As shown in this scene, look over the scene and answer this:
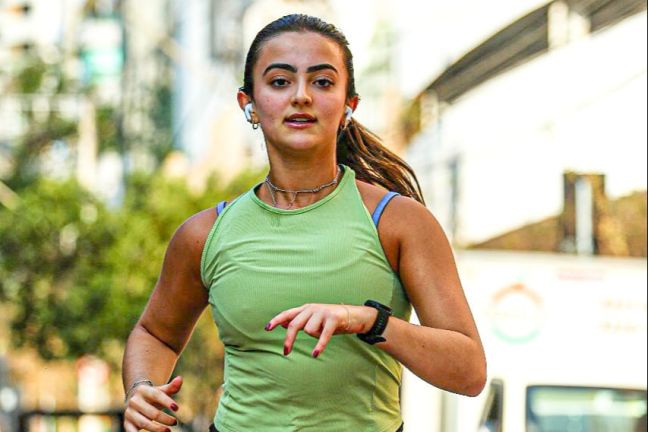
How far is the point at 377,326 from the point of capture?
101 inches

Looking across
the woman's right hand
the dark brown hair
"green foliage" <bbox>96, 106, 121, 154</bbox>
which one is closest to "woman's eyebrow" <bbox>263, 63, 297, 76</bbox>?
the dark brown hair

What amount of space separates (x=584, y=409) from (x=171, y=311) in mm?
7017

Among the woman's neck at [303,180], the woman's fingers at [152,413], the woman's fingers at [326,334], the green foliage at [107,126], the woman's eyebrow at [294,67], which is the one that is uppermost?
the green foliage at [107,126]

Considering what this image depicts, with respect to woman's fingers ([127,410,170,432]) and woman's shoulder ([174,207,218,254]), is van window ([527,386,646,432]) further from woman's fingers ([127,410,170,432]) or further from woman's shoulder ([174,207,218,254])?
woman's fingers ([127,410,170,432])

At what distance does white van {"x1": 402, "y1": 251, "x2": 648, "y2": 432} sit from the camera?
961cm

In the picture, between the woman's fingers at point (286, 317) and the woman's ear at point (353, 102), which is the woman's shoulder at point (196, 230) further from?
the woman's fingers at point (286, 317)

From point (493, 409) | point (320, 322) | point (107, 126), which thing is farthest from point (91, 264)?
point (320, 322)

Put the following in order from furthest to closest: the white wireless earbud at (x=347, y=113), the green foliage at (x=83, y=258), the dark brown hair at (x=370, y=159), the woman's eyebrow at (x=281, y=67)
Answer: the green foliage at (x=83, y=258), the dark brown hair at (x=370, y=159), the white wireless earbud at (x=347, y=113), the woman's eyebrow at (x=281, y=67)

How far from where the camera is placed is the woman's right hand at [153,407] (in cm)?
268

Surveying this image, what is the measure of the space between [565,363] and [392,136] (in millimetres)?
4818

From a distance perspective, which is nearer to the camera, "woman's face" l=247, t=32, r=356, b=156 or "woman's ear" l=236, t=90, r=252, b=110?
"woman's face" l=247, t=32, r=356, b=156

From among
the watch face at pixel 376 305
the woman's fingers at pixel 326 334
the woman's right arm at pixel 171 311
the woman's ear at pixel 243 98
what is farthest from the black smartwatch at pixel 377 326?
the woman's ear at pixel 243 98

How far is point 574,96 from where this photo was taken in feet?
32.9

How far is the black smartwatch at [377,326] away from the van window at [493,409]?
7.42 metres
